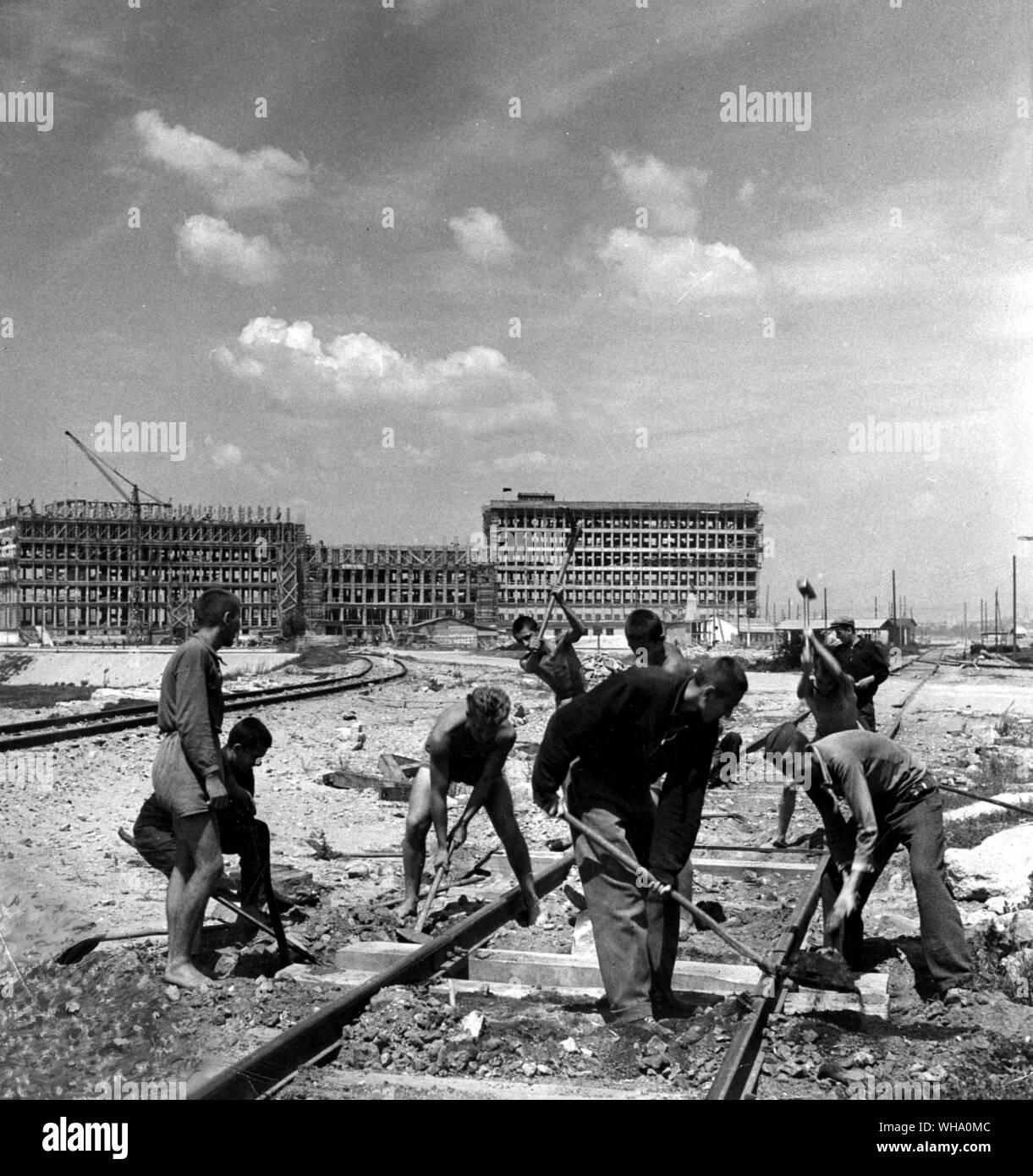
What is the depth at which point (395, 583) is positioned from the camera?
93.1 m

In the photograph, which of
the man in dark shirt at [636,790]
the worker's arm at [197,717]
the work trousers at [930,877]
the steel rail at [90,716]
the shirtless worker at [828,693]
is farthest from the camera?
the steel rail at [90,716]

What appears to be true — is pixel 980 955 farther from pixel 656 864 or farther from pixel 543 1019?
pixel 543 1019

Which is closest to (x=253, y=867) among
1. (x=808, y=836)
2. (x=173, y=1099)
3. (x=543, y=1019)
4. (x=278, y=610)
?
(x=543, y=1019)

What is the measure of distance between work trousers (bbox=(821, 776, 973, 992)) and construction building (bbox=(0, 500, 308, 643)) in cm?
7245

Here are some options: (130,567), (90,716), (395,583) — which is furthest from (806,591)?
(395,583)

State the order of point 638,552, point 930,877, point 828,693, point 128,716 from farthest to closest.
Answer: point 638,552
point 128,716
point 828,693
point 930,877

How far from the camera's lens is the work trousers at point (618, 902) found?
5641 millimetres

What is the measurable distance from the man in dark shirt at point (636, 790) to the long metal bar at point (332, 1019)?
1.20 m

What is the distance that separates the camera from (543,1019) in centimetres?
573

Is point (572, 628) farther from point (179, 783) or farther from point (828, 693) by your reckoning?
point (179, 783)

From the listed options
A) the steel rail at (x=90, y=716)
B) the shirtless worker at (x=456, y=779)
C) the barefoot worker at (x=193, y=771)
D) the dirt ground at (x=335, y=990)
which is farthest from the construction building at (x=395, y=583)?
the barefoot worker at (x=193, y=771)

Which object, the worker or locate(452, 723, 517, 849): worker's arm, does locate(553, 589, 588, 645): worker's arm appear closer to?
locate(452, 723, 517, 849): worker's arm

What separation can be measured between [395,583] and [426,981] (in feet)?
286

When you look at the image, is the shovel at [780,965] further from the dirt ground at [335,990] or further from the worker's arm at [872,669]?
the worker's arm at [872,669]
